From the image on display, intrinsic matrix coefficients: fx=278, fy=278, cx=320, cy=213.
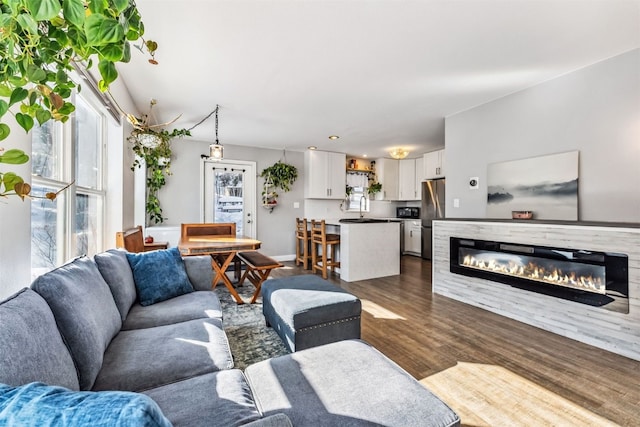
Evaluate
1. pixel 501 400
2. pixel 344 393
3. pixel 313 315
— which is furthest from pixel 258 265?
pixel 501 400

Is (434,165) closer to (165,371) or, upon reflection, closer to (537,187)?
(537,187)

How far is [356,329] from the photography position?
2131 mm

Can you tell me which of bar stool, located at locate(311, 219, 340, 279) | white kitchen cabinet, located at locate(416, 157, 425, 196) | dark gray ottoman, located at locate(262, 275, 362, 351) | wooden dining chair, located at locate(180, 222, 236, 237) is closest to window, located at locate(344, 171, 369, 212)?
white kitchen cabinet, located at locate(416, 157, 425, 196)

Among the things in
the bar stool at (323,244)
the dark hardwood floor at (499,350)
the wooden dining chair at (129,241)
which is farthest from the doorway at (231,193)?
the dark hardwood floor at (499,350)

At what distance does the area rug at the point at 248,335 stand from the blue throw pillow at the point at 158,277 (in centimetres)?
59

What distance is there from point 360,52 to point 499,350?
2643mm

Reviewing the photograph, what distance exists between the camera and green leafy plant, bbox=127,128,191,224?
10.0ft

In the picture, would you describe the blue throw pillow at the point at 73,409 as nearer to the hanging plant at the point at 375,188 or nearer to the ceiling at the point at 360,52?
the ceiling at the point at 360,52

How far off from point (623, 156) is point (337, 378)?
3.06m

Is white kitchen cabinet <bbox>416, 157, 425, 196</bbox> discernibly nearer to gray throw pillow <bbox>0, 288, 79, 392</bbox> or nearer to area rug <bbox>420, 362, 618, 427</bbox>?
area rug <bbox>420, 362, 618, 427</bbox>

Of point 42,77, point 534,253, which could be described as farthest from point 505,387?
point 42,77

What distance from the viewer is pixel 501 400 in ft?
5.23

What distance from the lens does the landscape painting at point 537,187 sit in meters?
2.71

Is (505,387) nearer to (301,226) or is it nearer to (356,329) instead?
(356,329)
